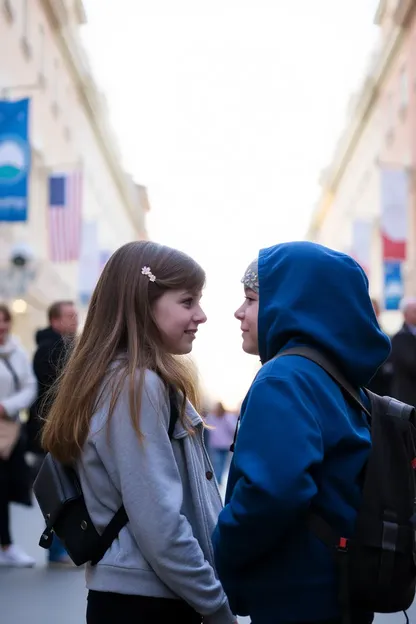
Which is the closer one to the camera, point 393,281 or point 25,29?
point 393,281

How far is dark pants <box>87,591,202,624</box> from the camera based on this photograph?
2764 millimetres

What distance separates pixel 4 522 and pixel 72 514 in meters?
5.17

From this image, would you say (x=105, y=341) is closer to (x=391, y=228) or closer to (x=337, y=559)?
(x=337, y=559)

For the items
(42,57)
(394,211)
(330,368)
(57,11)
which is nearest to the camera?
(330,368)

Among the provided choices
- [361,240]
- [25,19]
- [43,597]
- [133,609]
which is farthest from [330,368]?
[361,240]

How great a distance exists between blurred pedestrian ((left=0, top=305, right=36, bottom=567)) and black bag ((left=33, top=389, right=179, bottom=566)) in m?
4.99

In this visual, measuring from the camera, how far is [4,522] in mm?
7773

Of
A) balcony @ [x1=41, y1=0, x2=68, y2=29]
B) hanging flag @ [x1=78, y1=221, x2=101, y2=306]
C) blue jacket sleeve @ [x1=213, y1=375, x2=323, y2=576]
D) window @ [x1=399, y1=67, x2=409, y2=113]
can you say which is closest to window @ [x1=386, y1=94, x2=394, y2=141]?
window @ [x1=399, y1=67, x2=409, y2=113]

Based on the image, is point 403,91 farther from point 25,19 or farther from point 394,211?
point 25,19

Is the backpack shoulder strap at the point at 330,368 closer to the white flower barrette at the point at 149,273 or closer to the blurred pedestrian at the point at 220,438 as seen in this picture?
the white flower barrette at the point at 149,273

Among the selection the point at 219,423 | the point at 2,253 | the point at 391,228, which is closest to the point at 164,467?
the point at 219,423

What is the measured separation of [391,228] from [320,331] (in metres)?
19.0

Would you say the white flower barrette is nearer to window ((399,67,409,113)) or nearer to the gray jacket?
the gray jacket

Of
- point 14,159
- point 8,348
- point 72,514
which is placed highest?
point 72,514
